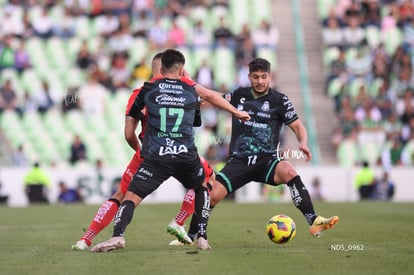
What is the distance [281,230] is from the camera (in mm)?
11242

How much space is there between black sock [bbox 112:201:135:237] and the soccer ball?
183 centimetres

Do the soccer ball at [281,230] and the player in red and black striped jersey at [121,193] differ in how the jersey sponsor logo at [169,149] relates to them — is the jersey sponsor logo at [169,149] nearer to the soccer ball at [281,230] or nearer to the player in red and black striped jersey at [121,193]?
the player in red and black striped jersey at [121,193]

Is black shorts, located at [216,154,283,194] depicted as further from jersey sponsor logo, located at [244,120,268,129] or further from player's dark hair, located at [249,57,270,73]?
→ player's dark hair, located at [249,57,270,73]

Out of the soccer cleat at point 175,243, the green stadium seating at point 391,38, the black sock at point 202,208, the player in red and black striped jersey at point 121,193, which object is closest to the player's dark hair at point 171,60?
the player in red and black striped jersey at point 121,193

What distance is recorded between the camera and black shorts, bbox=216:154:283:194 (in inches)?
466

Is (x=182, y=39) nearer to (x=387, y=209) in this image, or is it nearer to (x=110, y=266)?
(x=387, y=209)

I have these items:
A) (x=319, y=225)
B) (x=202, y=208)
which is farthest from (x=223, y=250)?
(x=319, y=225)

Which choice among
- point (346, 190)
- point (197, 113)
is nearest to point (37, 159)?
point (346, 190)

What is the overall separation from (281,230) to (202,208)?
101cm

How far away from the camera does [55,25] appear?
103 ft

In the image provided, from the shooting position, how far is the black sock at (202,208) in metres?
10.9

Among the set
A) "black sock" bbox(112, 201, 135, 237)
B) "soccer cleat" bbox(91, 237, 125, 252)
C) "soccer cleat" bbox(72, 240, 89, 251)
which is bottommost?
"soccer cleat" bbox(72, 240, 89, 251)

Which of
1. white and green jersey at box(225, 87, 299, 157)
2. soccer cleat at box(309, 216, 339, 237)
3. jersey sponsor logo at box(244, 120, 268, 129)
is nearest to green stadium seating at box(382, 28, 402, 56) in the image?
white and green jersey at box(225, 87, 299, 157)

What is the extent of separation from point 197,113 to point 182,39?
20.1m
